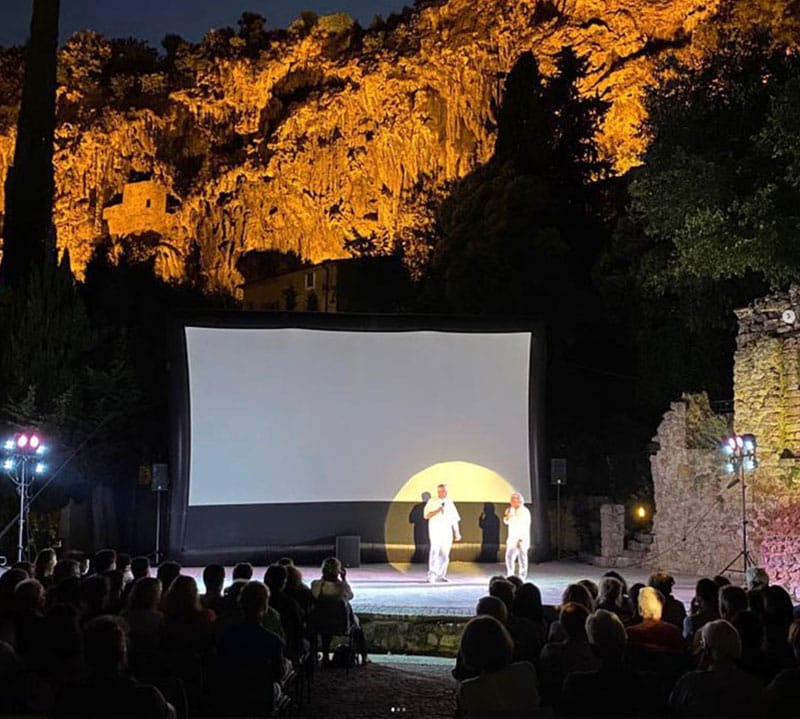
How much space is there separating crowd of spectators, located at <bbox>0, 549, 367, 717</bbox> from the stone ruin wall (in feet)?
20.2

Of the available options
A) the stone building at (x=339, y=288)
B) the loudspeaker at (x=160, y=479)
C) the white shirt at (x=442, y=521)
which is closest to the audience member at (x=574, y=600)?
the white shirt at (x=442, y=521)

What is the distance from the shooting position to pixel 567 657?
3779 mm

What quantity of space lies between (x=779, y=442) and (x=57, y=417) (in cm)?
995

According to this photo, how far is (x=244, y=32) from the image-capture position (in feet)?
152

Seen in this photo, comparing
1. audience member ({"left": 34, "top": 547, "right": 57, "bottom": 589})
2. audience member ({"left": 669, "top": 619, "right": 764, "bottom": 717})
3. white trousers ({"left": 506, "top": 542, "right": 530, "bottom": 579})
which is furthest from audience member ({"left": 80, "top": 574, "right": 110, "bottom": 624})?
white trousers ({"left": 506, "top": 542, "right": 530, "bottom": 579})

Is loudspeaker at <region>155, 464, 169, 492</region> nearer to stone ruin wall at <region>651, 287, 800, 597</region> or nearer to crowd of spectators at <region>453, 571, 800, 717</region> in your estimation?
stone ruin wall at <region>651, 287, 800, 597</region>

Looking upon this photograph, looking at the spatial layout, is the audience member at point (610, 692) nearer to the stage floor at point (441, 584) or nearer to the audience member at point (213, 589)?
the audience member at point (213, 589)

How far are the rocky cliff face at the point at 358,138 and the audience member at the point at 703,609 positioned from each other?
2798 centimetres

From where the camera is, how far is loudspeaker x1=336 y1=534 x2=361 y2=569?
11.7 meters

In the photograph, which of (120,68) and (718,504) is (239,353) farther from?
(120,68)

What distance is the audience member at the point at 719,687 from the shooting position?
304 cm

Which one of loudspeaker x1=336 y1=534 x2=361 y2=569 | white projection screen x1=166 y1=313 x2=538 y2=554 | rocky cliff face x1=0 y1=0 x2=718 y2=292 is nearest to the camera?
white projection screen x1=166 y1=313 x2=538 y2=554

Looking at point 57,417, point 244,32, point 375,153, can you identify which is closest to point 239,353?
point 57,417

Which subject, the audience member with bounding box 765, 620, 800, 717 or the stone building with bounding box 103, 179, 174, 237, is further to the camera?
the stone building with bounding box 103, 179, 174, 237
